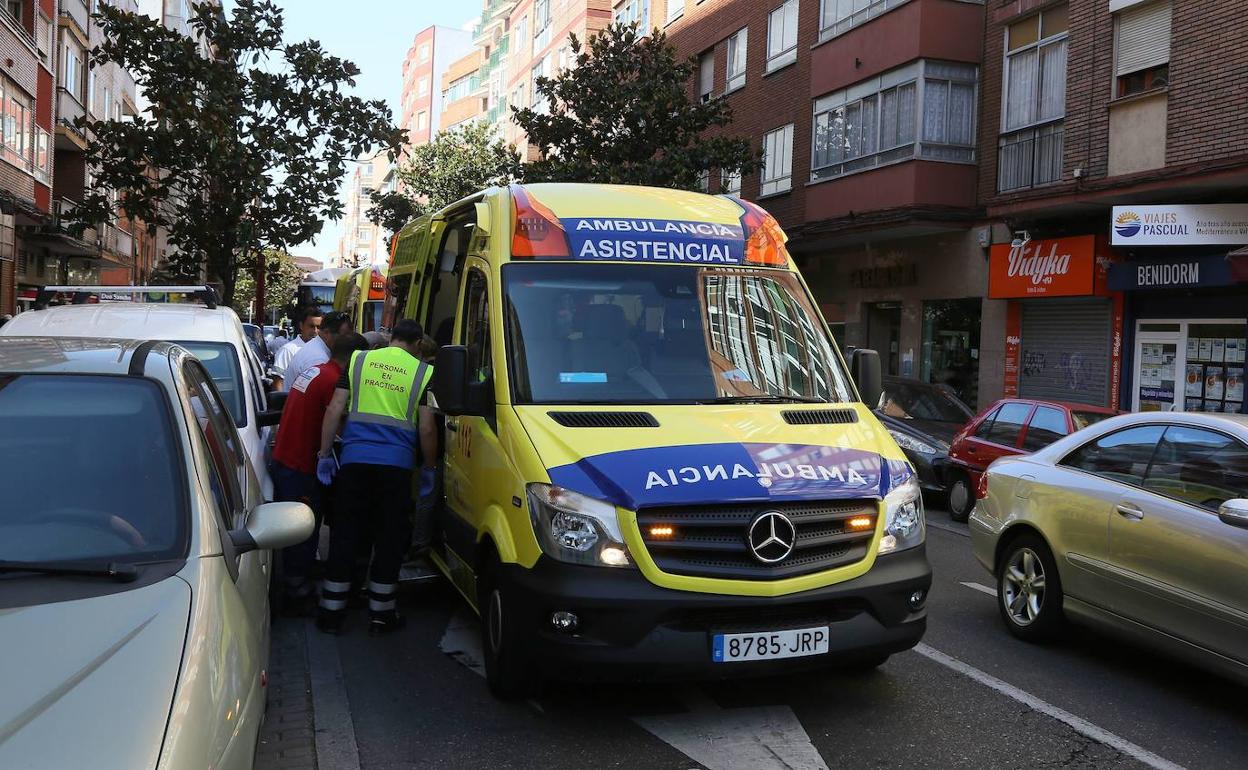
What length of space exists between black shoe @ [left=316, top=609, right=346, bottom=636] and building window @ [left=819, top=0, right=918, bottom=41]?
17.8 metres

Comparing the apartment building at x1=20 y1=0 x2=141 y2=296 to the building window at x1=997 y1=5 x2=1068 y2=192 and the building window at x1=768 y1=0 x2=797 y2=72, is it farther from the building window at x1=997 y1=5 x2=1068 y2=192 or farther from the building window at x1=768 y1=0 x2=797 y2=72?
the building window at x1=997 y1=5 x2=1068 y2=192

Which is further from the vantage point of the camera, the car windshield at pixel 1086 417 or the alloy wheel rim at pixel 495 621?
the car windshield at pixel 1086 417

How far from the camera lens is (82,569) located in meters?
2.86

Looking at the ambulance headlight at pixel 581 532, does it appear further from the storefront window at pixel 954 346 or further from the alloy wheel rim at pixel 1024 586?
the storefront window at pixel 954 346

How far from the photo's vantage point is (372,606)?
20.6 ft

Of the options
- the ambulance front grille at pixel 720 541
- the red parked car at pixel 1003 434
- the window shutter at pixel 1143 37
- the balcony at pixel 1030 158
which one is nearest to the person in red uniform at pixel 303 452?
the ambulance front grille at pixel 720 541

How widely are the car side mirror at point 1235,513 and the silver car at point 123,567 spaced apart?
3897 mm

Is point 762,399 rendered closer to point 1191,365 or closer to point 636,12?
point 1191,365

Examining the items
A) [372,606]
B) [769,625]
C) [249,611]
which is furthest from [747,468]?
[372,606]

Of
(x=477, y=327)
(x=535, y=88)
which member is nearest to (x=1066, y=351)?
(x=477, y=327)

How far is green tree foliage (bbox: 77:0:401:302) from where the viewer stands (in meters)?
16.9

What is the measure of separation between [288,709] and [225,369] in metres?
3.09

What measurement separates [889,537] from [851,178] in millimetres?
17872

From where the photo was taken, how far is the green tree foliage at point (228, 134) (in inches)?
664
